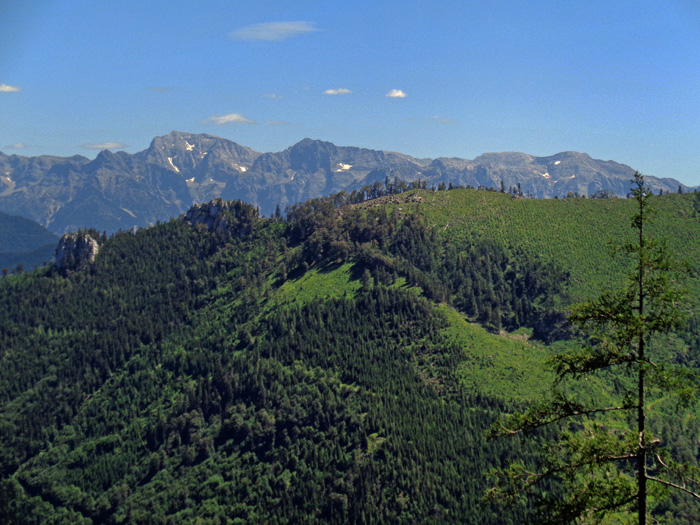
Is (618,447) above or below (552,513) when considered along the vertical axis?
above

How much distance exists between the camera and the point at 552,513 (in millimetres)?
27141

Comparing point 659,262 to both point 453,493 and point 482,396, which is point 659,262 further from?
point 482,396

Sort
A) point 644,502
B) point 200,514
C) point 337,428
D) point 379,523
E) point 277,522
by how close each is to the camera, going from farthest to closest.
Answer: point 337,428, point 200,514, point 277,522, point 379,523, point 644,502

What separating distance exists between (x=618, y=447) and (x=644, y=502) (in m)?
2.92

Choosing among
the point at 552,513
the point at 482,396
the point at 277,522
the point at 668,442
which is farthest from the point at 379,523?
the point at 552,513

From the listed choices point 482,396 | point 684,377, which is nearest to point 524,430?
point 684,377

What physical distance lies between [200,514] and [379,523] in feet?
228

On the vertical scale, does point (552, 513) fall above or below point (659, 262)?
below

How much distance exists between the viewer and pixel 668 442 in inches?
6211

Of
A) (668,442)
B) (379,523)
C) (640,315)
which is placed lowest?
(379,523)

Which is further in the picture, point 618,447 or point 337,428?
point 337,428

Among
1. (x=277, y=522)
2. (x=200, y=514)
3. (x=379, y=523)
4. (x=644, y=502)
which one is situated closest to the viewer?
(x=644, y=502)

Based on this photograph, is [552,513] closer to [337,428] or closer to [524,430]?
[524,430]

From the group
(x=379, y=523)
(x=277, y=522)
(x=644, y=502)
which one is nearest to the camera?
(x=644, y=502)
